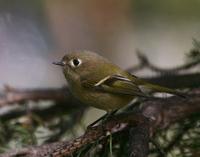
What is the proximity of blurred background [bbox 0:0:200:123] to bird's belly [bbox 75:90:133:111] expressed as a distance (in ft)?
4.98

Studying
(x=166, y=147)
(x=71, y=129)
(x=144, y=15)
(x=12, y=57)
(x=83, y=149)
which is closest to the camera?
(x=83, y=149)

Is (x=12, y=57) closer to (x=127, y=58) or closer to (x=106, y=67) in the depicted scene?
(x=127, y=58)

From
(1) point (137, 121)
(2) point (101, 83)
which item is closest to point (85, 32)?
(2) point (101, 83)

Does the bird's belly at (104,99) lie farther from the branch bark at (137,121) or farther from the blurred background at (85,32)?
the blurred background at (85,32)

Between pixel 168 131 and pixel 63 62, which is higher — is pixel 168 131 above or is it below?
below

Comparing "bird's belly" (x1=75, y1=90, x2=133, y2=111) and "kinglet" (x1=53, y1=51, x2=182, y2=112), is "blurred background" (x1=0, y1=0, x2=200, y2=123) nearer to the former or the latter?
"kinglet" (x1=53, y1=51, x2=182, y2=112)

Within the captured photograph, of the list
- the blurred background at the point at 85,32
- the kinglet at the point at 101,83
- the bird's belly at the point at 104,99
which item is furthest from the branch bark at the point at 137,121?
the blurred background at the point at 85,32

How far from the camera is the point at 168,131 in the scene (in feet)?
5.90

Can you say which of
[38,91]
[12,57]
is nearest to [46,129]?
[38,91]

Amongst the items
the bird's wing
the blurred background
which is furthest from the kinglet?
the blurred background

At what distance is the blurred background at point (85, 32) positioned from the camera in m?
3.62

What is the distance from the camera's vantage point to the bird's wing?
6.11 feet

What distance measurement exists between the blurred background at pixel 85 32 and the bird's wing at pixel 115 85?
4.85ft

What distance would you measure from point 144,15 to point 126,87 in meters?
2.27
